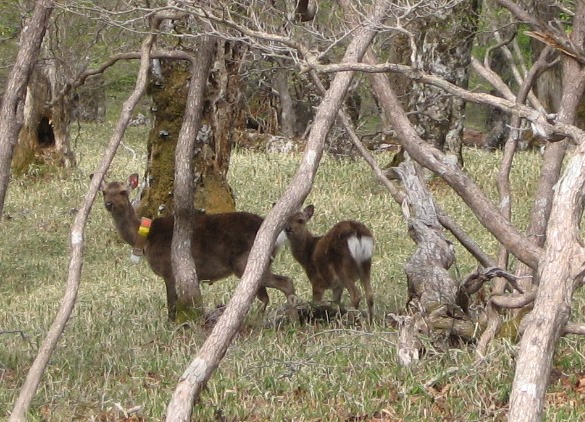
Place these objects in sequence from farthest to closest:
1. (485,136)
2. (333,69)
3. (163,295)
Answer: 1. (485,136)
2. (163,295)
3. (333,69)

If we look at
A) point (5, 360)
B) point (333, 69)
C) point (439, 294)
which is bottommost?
point (5, 360)

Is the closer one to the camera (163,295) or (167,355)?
(167,355)

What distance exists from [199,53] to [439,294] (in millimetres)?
2733

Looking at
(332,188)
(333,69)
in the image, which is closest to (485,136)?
(332,188)

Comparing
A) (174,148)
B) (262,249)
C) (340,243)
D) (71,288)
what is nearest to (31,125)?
(174,148)

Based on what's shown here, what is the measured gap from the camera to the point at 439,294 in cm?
811

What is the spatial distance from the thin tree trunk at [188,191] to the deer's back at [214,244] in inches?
31.2

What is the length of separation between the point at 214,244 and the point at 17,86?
316 centimetres

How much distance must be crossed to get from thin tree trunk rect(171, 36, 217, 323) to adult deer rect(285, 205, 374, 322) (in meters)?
1.06

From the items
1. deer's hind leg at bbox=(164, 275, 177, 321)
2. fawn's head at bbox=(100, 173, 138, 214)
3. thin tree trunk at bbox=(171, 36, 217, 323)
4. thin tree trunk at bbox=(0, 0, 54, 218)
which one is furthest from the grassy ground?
thin tree trunk at bbox=(0, 0, 54, 218)

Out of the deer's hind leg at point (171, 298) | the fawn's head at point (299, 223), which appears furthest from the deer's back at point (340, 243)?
the deer's hind leg at point (171, 298)

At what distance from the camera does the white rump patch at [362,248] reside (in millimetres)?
10023

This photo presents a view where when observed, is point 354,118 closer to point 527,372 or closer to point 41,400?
point 41,400

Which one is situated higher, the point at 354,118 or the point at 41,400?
the point at 354,118
